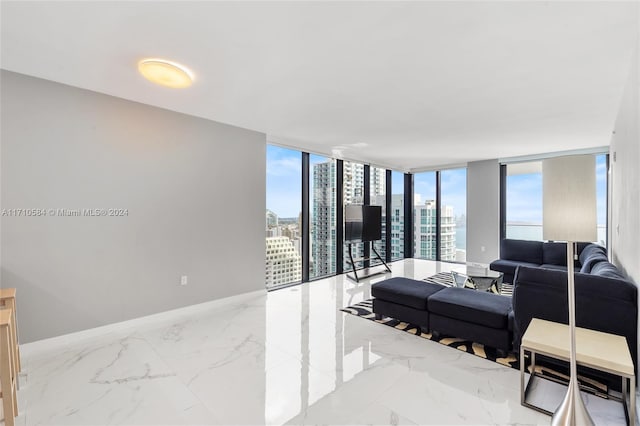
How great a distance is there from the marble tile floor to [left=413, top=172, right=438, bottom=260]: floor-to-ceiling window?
498 cm

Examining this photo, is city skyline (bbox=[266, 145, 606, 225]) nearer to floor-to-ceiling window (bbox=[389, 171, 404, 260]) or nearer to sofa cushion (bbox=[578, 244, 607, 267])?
floor-to-ceiling window (bbox=[389, 171, 404, 260])

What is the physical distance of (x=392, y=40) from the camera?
211 cm

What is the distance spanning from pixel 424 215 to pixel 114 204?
22.5 ft

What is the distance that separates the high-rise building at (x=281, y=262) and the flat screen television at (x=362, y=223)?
1137 millimetres

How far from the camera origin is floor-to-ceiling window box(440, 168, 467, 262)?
718cm

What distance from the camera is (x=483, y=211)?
22.2ft

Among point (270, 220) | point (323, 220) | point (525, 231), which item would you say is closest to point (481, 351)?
point (270, 220)

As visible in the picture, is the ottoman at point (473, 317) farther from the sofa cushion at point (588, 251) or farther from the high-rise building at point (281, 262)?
the high-rise building at point (281, 262)

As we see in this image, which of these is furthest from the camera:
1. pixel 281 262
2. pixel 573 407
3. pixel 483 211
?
pixel 483 211

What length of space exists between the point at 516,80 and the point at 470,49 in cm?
84

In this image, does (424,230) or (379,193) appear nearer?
(379,193)

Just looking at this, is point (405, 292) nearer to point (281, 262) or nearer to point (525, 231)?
point (281, 262)

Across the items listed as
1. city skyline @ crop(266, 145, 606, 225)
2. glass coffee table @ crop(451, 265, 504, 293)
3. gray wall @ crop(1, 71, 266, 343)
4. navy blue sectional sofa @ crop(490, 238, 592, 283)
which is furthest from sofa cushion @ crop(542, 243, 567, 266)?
gray wall @ crop(1, 71, 266, 343)

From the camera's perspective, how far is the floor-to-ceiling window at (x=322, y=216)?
5523 millimetres
